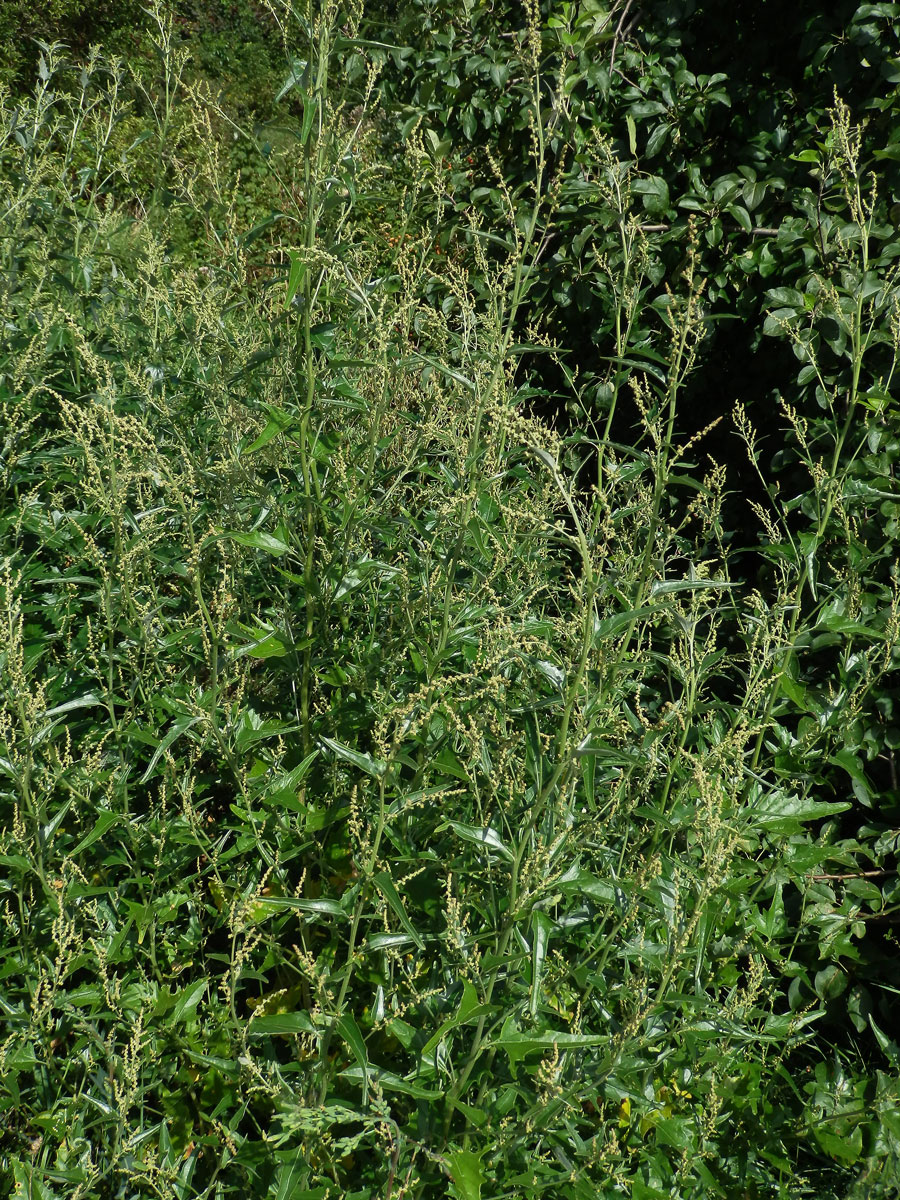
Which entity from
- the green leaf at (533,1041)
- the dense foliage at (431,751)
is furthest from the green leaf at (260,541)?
the green leaf at (533,1041)

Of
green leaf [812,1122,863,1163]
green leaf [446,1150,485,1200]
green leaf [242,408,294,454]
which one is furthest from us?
green leaf [812,1122,863,1163]

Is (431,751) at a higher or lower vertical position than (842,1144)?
higher

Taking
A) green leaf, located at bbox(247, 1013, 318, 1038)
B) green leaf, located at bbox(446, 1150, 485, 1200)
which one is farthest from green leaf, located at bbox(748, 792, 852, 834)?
green leaf, located at bbox(247, 1013, 318, 1038)

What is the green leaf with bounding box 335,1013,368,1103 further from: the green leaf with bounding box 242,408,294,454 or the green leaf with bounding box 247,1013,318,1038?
the green leaf with bounding box 242,408,294,454

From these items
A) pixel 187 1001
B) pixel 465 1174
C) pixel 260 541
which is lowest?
pixel 187 1001

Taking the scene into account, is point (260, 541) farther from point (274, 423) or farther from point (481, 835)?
point (481, 835)

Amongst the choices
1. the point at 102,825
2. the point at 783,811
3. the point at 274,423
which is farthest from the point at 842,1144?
the point at 274,423

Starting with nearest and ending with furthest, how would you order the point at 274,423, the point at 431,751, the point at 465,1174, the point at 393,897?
the point at 465,1174 → the point at 393,897 → the point at 274,423 → the point at 431,751

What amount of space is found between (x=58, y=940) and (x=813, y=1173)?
1.89 meters

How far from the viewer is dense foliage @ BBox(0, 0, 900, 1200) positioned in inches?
66.0

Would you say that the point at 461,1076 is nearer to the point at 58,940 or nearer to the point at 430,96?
the point at 58,940

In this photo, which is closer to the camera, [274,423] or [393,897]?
[393,897]

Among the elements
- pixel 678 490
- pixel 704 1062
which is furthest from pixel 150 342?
pixel 704 1062

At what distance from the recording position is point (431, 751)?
2.03m
